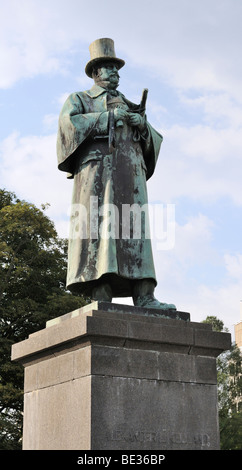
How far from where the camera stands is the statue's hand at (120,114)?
8.27 metres

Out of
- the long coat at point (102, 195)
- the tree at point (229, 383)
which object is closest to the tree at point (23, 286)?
the tree at point (229, 383)

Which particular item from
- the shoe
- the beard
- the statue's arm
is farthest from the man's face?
the shoe

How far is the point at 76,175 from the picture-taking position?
848 cm

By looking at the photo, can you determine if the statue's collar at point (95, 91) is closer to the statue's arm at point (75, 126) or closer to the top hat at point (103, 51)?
the statue's arm at point (75, 126)

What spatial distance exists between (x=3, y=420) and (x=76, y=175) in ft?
→ 54.7

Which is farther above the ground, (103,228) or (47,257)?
(47,257)

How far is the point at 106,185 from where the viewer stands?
811 centimetres

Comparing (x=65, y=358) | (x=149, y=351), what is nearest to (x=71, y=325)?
(x=65, y=358)

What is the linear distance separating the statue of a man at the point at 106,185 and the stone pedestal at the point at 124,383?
0.57 meters

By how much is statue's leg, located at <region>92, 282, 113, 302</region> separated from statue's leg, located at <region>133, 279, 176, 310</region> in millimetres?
349

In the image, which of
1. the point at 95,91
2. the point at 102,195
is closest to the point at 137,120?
the point at 95,91

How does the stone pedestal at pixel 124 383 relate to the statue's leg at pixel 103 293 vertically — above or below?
below
